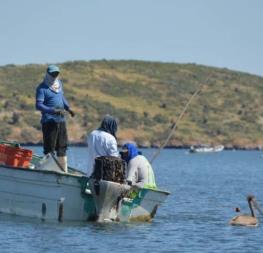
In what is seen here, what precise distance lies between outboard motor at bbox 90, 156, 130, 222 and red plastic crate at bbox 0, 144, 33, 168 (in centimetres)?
231

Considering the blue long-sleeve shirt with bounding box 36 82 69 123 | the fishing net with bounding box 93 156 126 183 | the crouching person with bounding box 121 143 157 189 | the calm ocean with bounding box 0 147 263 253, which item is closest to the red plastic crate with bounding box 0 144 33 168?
the blue long-sleeve shirt with bounding box 36 82 69 123

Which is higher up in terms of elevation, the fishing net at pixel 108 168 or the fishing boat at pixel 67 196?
the fishing net at pixel 108 168

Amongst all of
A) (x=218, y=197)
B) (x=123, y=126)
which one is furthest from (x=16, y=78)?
(x=218, y=197)

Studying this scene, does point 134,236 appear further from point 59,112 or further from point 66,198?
point 59,112

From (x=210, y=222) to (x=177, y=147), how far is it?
14244 centimetres

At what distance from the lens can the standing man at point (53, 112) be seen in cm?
2405

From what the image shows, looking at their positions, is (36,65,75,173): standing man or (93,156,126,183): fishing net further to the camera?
(36,65,75,173): standing man

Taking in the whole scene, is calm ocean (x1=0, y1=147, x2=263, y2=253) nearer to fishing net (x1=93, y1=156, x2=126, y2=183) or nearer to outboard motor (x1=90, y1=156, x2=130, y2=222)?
outboard motor (x1=90, y1=156, x2=130, y2=222)

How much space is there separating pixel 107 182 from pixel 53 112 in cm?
215

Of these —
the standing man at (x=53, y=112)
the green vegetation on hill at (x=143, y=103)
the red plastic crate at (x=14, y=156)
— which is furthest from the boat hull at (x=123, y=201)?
the green vegetation on hill at (x=143, y=103)

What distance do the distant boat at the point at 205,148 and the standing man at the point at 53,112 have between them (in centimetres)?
12507

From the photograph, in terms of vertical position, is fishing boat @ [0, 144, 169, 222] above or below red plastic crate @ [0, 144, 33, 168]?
below

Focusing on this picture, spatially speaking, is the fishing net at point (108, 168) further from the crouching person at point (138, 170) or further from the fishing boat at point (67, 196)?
the crouching person at point (138, 170)

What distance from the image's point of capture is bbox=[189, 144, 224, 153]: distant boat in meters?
152
